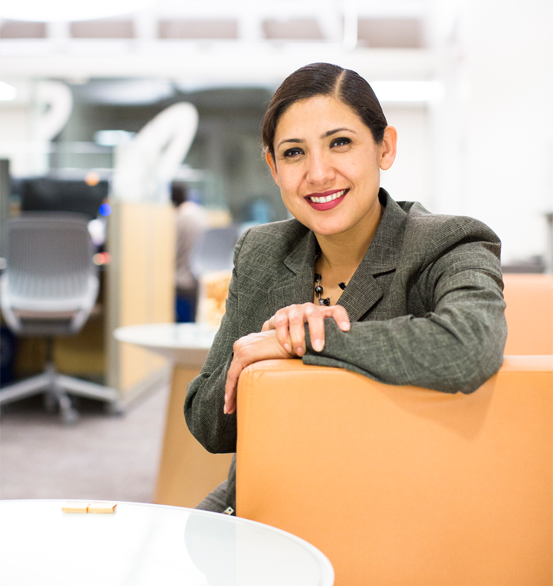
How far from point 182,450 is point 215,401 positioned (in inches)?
39.1

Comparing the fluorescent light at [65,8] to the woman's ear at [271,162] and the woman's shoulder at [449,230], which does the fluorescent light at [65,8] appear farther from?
the woman's shoulder at [449,230]

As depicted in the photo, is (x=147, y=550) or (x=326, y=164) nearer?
(x=147, y=550)

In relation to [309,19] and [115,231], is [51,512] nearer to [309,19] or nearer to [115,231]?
[115,231]

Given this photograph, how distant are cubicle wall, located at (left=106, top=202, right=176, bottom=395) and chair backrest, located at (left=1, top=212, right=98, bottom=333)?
18 centimetres

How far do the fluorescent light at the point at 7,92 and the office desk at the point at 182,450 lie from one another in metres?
8.13

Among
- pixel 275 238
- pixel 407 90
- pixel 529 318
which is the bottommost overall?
pixel 529 318

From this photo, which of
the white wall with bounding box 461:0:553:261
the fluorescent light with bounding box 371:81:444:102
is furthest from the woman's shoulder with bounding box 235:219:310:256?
the fluorescent light with bounding box 371:81:444:102

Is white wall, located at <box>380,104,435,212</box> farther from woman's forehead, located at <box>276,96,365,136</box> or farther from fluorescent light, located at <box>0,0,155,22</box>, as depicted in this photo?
woman's forehead, located at <box>276,96,365,136</box>

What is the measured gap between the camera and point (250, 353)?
1011 mm

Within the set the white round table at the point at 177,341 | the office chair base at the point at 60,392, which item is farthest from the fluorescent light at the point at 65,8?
the white round table at the point at 177,341

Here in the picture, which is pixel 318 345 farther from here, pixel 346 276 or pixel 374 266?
pixel 346 276

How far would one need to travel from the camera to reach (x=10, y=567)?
0.74 metres

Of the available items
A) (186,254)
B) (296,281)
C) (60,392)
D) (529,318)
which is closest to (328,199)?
(296,281)

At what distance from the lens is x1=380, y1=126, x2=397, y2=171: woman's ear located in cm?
132
